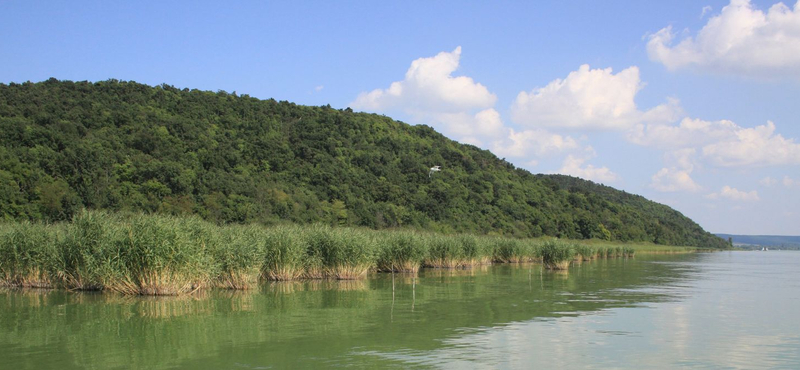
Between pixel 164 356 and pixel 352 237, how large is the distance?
1659 cm

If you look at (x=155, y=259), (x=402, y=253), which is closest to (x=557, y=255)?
(x=402, y=253)

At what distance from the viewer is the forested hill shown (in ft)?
172

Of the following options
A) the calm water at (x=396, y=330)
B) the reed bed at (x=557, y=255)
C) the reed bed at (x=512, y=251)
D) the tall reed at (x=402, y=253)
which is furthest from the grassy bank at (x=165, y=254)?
the reed bed at (x=512, y=251)

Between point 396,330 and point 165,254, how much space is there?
829 cm

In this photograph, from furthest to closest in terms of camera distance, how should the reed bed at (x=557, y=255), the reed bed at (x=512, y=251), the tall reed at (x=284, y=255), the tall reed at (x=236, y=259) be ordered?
the reed bed at (x=512, y=251), the reed bed at (x=557, y=255), the tall reed at (x=284, y=255), the tall reed at (x=236, y=259)

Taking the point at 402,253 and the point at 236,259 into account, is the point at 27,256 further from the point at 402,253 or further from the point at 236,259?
the point at 402,253

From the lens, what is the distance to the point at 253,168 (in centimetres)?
6862

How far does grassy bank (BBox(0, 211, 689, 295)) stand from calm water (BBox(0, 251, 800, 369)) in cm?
80

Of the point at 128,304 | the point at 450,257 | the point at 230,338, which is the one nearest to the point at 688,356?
the point at 230,338

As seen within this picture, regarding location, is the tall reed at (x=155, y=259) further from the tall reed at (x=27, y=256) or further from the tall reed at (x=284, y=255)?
the tall reed at (x=284, y=255)

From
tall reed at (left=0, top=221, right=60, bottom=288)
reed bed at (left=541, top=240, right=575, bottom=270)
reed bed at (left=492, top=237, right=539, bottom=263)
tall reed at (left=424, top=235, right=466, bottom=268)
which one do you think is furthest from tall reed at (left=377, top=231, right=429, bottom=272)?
tall reed at (left=0, top=221, right=60, bottom=288)

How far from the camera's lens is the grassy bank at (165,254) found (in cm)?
1962

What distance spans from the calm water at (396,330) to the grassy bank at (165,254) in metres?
0.80

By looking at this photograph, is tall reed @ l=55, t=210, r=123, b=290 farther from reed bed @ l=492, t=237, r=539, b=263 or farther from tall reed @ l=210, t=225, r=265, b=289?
reed bed @ l=492, t=237, r=539, b=263
